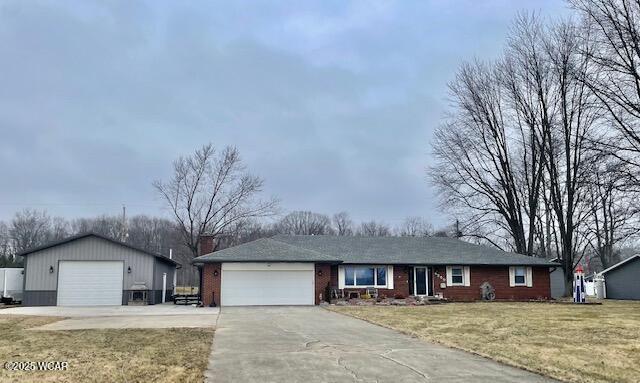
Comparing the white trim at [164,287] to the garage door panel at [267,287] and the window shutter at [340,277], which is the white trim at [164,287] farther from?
the window shutter at [340,277]

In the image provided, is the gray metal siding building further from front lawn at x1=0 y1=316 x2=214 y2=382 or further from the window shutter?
front lawn at x1=0 y1=316 x2=214 y2=382

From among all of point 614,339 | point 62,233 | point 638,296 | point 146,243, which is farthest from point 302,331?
point 62,233

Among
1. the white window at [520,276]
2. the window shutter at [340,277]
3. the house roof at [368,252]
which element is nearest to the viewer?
the house roof at [368,252]

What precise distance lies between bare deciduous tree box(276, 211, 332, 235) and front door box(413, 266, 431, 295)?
47899 mm

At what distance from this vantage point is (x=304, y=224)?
84.9 metres

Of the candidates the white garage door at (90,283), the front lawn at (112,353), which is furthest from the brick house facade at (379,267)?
the front lawn at (112,353)

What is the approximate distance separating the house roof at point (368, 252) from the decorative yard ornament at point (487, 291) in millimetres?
1301

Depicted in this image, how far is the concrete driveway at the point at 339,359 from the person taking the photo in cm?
859

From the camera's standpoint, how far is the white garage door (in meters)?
28.7

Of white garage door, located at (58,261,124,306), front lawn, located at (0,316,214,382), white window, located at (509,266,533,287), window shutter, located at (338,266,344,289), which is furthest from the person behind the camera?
white window, located at (509,266,533,287)

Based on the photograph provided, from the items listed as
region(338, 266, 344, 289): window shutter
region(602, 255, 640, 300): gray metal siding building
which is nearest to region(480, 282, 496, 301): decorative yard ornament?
region(338, 266, 344, 289): window shutter

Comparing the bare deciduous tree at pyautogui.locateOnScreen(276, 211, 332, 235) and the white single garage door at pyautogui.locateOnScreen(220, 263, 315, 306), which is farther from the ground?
the bare deciduous tree at pyautogui.locateOnScreen(276, 211, 332, 235)

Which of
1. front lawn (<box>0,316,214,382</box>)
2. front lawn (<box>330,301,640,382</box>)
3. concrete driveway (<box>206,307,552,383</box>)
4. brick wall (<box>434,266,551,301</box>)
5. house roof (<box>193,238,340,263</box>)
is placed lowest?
front lawn (<box>330,301,640,382</box>)

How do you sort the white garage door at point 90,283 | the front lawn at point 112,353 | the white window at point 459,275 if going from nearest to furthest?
the front lawn at point 112,353 < the white garage door at point 90,283 < the white window at point 459,275
